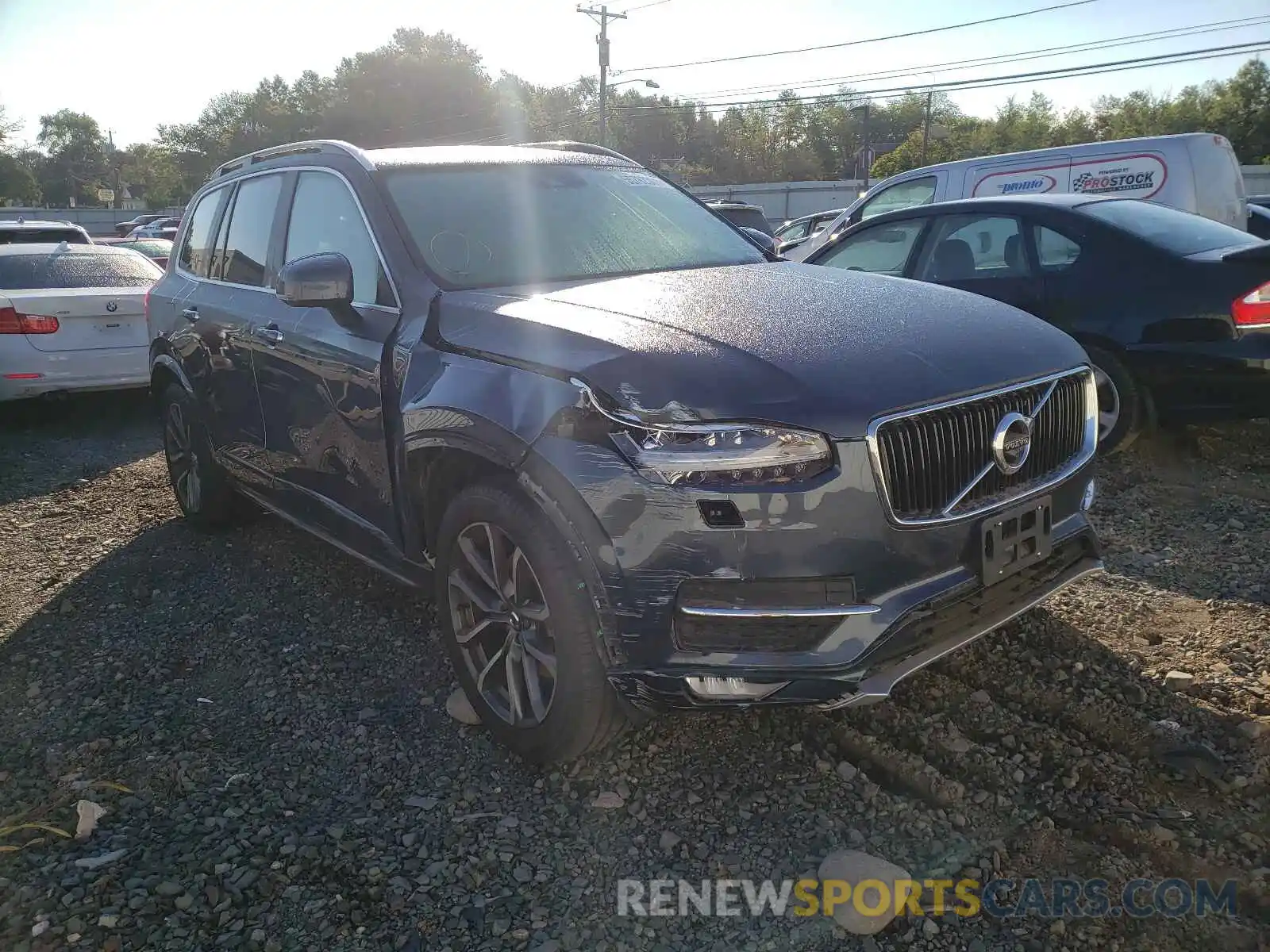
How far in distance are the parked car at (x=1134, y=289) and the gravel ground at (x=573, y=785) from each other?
1.05 meters

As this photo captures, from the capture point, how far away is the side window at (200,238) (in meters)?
4.86

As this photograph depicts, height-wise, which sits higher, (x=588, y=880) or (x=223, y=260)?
(x=223, y=260)

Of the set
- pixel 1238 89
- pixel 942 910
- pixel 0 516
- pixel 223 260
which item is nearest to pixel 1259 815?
pixel 942 910

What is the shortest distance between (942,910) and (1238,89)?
62216 millimetres

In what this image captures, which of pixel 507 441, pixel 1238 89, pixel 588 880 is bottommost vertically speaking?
pixel 588 880

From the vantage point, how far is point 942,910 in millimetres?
2230

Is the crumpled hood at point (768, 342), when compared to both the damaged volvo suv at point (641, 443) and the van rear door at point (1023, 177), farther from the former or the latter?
the van rear door at point (1023, 177)

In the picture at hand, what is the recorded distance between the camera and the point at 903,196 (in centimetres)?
1000

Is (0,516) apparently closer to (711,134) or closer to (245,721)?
(245,721)

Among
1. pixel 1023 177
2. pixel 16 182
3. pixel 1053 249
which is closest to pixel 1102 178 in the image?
pixel 1023 177

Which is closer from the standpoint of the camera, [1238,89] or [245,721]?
[245,721]

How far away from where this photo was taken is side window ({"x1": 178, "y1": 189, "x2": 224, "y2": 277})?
4855mm

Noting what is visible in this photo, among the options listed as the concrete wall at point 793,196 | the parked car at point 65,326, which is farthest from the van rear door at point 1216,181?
the concrete wall at point 793,196

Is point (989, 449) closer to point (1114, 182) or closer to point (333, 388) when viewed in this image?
point (333, 388)
